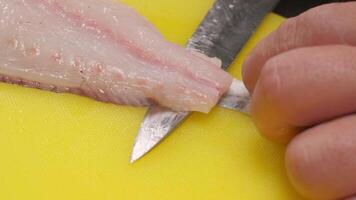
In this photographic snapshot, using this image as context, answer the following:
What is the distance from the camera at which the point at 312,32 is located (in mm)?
1171

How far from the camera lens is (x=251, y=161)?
4.23 feet

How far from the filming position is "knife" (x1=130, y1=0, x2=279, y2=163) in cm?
131

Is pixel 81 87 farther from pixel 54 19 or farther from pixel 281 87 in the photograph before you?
pixel 281 87

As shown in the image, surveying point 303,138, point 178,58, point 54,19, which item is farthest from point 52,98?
point 303,138

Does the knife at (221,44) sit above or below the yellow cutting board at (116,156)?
above

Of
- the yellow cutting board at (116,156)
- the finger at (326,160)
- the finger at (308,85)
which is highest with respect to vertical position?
the finger at (308,85)

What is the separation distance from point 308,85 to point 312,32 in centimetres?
15

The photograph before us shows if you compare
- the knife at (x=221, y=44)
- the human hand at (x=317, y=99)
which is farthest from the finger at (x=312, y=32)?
the knife at (x=221, y=44)

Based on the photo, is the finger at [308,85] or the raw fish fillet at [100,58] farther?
the raw fish fillet at [100,58]

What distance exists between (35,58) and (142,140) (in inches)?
13.7

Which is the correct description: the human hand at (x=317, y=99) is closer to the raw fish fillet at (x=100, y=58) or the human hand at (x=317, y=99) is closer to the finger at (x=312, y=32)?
the finger at (x=312, y=32)

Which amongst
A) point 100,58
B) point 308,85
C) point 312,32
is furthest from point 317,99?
point 100,58

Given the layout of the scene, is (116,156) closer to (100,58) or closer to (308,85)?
(100,58)

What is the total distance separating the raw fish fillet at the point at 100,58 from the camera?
1337 mm
